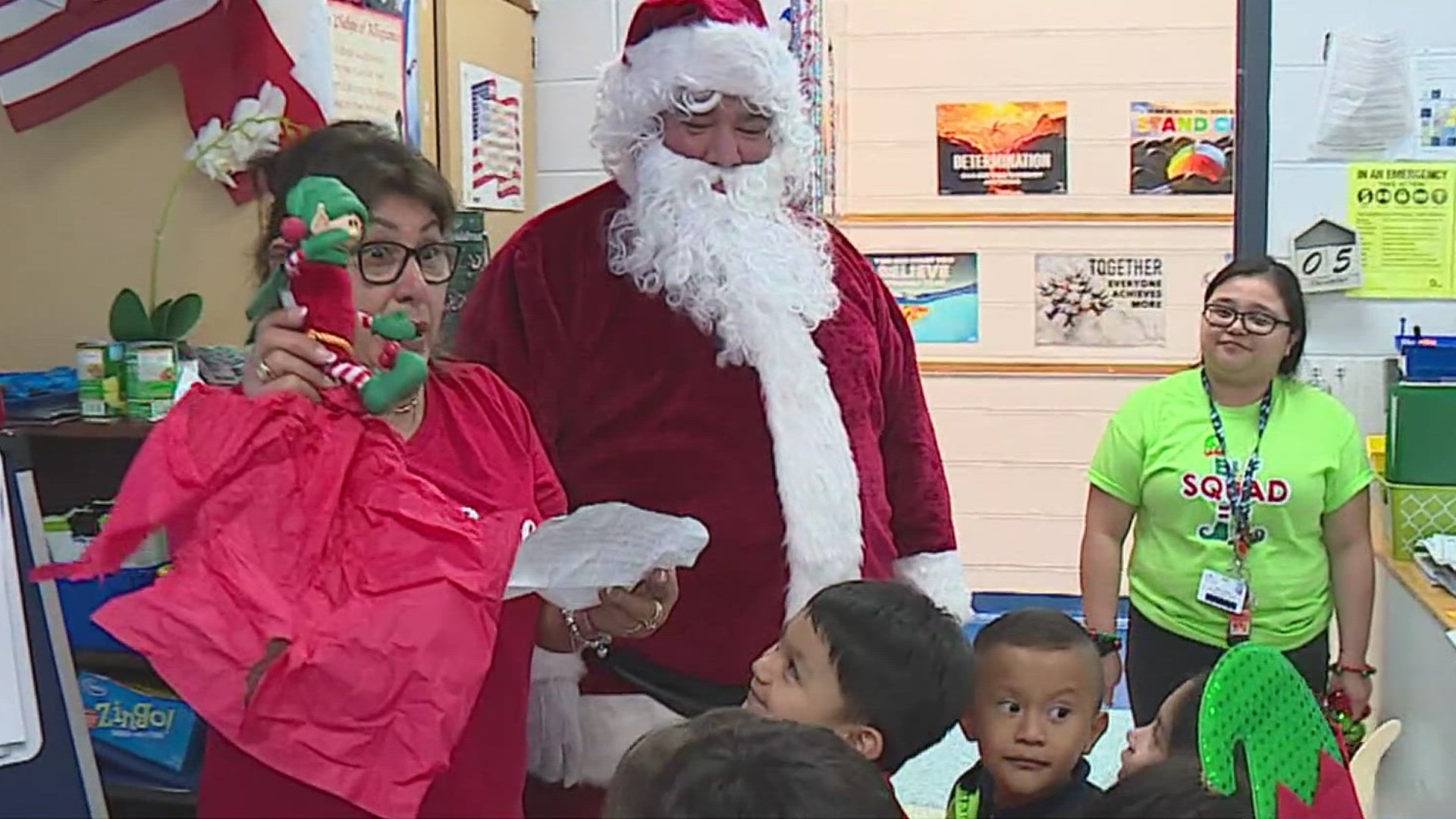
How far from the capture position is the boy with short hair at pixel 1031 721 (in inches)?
53.3

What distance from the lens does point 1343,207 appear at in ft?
9.53

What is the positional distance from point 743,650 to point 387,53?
1522 mm

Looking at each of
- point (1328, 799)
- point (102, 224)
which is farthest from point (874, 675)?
point (102, 224)

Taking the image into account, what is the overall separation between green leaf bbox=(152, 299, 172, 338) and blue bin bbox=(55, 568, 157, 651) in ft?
1.31

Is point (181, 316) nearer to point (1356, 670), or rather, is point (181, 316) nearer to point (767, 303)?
point (767, 303)

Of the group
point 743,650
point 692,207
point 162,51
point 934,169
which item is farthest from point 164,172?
point 934,169

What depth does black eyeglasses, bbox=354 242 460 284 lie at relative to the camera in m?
1.31

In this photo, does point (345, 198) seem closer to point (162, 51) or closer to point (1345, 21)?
point (162, 51)

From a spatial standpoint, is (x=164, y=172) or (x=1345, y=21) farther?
(x=1345, y=21)

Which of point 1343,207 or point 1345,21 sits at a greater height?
point 1345,21

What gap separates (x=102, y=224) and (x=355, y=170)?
1.35 meters

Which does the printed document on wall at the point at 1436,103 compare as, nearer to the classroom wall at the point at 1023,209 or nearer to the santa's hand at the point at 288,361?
the classroom wall at the point at 1023,209

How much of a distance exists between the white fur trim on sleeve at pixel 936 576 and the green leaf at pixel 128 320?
121 centimetres

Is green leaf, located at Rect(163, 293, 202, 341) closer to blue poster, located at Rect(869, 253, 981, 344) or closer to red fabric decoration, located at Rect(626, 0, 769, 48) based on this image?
red fabric decoration, located at Rect(626, 0, 769, 48)
